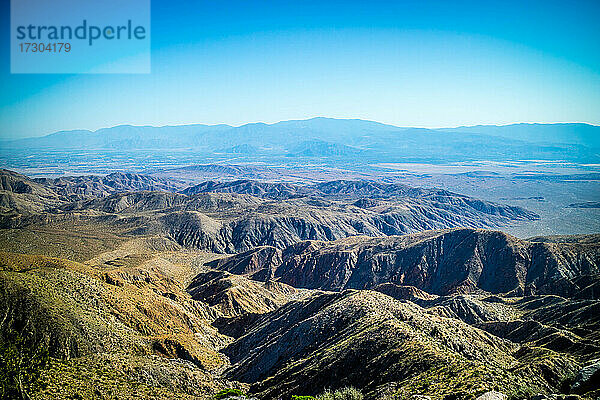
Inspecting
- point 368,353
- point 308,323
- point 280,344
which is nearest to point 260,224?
point 280,344

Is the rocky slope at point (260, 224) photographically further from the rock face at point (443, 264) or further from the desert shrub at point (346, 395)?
the desert shrub at point (346, 395)

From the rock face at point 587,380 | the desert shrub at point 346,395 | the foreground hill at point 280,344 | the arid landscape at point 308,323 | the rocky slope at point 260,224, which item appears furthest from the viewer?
the rocky slope at point 260,224

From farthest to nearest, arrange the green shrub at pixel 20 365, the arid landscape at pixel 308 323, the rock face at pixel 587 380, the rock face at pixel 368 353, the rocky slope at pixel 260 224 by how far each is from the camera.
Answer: the rocky slope at pixel 260 224 < the arid landscape at pixel 308 323 < the rock face at pixel 368 353 < the green shrub at pixel 20 365 < the rock face at pixel 587 380

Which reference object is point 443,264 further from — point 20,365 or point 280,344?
point 20,365

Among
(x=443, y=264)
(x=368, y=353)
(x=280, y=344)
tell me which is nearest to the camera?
(x=368, y=353)

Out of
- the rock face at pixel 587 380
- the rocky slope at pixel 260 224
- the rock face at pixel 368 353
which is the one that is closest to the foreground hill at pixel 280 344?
the rock face at pixel 368 353

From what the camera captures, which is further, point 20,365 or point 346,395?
point 346,395

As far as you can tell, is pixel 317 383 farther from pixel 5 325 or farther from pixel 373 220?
pixel 373 220

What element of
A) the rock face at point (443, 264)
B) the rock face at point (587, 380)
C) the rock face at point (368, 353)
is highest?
the rock face at point (587, 380)
